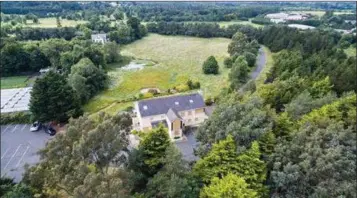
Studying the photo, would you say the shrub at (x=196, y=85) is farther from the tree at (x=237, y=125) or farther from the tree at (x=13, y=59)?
the tree at (x=13, y=59)

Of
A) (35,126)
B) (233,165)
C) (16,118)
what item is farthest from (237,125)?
(16,118)

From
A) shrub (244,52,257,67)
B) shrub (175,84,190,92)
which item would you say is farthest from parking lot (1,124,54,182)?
shrub (244,52,257,67)

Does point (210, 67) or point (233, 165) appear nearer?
point (233, 165)

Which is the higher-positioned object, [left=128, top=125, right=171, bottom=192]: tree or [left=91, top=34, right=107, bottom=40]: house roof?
[left=91, top=34, right=107, bottom=40]: house roof

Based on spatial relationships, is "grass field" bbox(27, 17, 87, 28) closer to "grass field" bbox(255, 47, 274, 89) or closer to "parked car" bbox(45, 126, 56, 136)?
"parked car" bbox(45, 126, 56, 136)

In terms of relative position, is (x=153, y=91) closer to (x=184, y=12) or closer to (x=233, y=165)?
(x=233, y=165)
